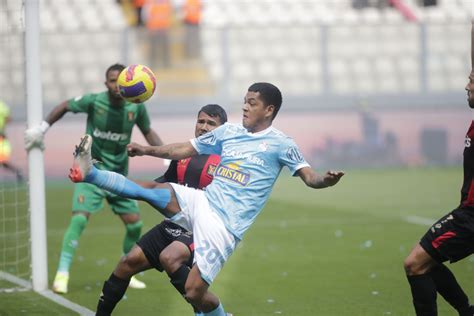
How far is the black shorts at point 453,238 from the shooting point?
645 centimetres

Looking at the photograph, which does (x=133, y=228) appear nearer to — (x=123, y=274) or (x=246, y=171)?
(x=123, y=274)

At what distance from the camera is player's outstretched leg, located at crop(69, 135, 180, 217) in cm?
605

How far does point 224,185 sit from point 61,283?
3113 millimetres

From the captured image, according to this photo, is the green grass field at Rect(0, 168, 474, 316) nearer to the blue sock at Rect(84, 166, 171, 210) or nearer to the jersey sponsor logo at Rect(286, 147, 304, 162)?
the jersey sponsor logo at Rect(286, 147, 304, 162)

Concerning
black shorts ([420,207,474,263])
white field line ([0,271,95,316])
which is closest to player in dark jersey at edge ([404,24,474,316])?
black shorts ([420,207,474,263])

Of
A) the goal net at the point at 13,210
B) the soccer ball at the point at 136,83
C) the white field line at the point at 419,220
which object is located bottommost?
the white field line at the point at 419,220

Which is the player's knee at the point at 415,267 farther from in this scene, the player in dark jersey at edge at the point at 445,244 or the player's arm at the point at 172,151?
the player's arm at the point at 172,151

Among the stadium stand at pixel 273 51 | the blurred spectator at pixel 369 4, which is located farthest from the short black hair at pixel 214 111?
the blurred spectator at pixel 369 4

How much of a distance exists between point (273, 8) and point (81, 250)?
16.4 metres

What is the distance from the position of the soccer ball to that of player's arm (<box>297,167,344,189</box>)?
1.49 m

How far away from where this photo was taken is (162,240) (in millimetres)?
6996

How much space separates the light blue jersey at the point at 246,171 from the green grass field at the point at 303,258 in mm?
1838

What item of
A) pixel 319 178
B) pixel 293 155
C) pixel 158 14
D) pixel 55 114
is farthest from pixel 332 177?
pixel 158 14

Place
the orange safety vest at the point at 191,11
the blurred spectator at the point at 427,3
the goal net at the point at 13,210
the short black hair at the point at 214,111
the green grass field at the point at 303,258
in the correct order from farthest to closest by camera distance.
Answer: the blurred spectator at the point at 427,3, the orange safety vest at the point at 191,11, the goal net at the point at 13,210, the green grass field at the point at 303,258, the short black hair at the point at 214,111
